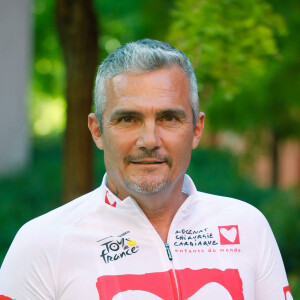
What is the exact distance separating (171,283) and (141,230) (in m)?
0.26

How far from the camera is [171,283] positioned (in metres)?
2.45

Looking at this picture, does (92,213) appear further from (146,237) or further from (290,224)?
(290,224)

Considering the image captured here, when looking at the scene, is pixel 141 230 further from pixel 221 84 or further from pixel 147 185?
pixel 221 84

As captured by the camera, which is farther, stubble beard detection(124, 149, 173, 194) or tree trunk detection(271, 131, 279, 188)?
tree trunk detection(271, 131, 279, 188)

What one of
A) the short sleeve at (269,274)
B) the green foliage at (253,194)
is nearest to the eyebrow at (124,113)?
the short sleeve at (269,274)

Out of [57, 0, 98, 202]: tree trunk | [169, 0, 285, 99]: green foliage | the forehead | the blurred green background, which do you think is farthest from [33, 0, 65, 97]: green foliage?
the forehead

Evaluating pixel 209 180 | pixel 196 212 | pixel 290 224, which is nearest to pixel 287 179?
pixel 209 180

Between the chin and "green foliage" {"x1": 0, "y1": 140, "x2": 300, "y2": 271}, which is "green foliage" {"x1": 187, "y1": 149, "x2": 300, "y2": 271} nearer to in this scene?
"green foliage" {"x1": 0, "y1": 140, "x2": 300, "y2": 271}

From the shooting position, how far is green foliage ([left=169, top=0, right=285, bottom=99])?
18.6 ft

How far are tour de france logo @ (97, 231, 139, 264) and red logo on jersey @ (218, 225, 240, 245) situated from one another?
1.32 feet

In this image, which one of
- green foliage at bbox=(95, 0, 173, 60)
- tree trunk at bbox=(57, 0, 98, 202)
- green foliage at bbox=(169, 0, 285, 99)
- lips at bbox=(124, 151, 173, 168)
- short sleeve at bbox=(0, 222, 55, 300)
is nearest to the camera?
short sleeve at bbox=(0, 222, 55, 300)

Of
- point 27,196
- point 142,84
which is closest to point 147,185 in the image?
point 142,84

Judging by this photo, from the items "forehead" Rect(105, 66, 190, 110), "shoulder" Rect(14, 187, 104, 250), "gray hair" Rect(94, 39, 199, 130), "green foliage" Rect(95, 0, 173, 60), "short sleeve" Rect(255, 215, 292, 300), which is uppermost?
"green foliage" Rect(95, 0, 173, 60)

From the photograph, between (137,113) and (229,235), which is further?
(229,235)
